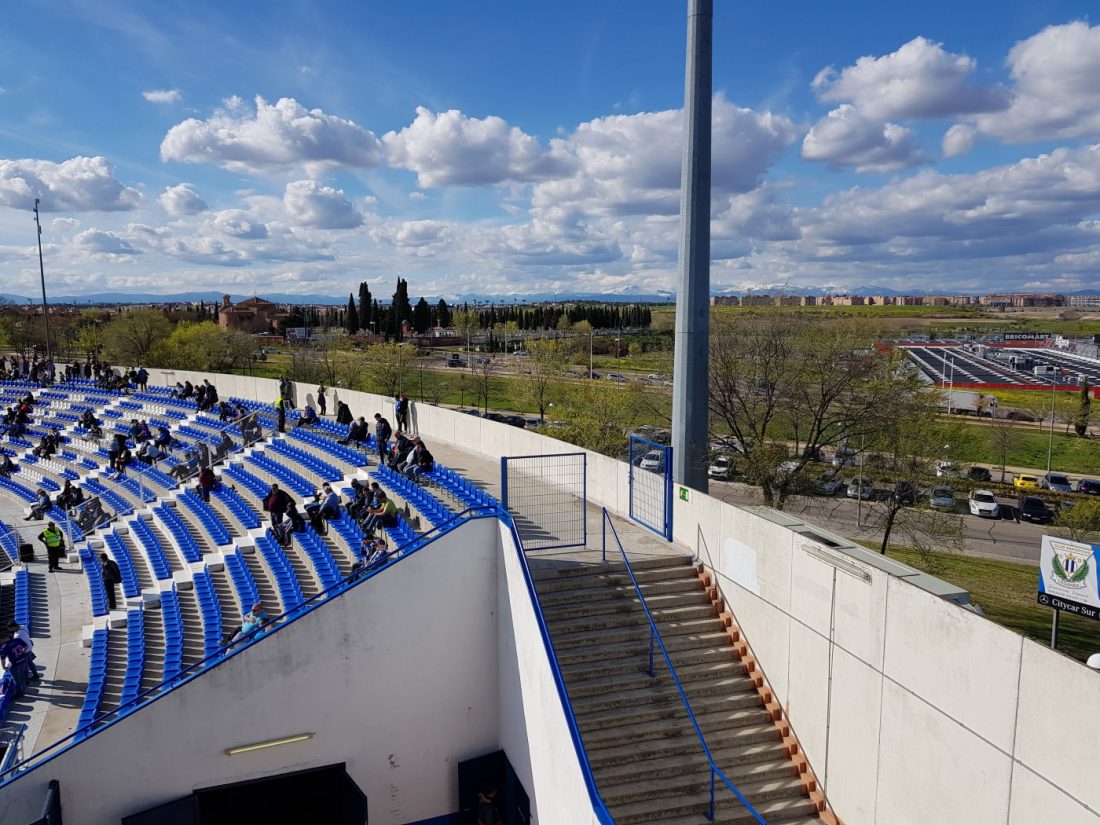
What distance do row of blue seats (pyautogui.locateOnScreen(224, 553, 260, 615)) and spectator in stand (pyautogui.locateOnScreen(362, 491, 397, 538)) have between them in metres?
2.31

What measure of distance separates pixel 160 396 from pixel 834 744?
101ft

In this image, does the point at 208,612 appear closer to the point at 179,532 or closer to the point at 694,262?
the point at 179,532

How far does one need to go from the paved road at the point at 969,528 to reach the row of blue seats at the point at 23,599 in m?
21.0

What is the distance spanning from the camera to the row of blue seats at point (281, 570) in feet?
41.3

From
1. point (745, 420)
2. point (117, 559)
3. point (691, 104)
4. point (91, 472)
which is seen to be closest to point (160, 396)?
point (91, 472)

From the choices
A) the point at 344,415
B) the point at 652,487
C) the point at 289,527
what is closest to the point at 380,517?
the point at 289,527

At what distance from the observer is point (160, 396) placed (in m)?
31.1

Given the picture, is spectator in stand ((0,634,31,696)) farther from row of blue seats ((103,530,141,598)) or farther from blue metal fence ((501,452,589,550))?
blue metal fence ((501,452,589,550))

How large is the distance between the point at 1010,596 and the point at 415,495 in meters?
15.7

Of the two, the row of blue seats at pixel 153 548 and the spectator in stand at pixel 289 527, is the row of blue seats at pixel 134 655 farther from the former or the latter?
the spectator in stand at pixel 289 527

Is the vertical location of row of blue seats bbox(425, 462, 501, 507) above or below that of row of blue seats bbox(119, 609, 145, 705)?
above

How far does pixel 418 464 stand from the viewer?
1543cm

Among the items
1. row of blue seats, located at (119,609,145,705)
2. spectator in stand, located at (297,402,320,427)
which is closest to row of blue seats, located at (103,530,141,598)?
row of blue seats, located at (119,609,145,705)

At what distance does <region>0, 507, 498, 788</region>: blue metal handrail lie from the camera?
9.27 m
